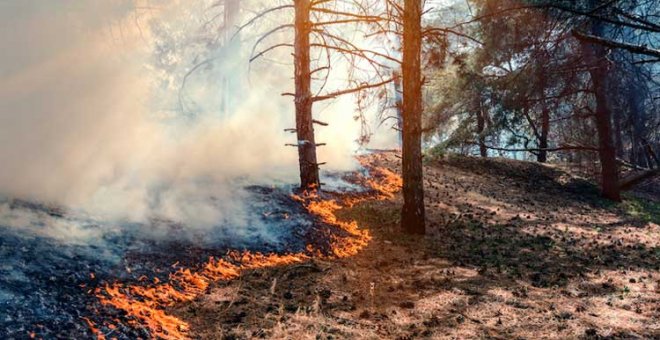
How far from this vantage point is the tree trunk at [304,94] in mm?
11023

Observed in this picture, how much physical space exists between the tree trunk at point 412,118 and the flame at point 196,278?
3.48 ft

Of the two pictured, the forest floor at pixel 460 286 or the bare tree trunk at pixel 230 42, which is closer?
the forest floor at pixel 460 286

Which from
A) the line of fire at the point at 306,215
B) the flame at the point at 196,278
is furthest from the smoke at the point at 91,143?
the flame at the point at 196,278

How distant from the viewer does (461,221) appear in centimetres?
1071

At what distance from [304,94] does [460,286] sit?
20.2 feet

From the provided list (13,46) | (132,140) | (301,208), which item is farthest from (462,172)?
(13,46)

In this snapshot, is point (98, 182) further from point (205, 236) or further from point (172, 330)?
point (172, 330)

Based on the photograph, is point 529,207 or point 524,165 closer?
point 529,207

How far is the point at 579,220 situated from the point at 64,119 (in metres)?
12.6

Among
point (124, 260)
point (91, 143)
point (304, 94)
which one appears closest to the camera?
point (124, 260)

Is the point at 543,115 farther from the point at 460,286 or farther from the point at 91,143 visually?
the point at 91,143

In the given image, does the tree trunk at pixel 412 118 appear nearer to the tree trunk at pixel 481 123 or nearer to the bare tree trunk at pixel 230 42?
the tree trunk at pixel 481 123

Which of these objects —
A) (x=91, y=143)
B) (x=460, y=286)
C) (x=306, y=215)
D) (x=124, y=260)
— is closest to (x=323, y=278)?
(x=460, y=286)

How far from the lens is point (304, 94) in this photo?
434 inches
